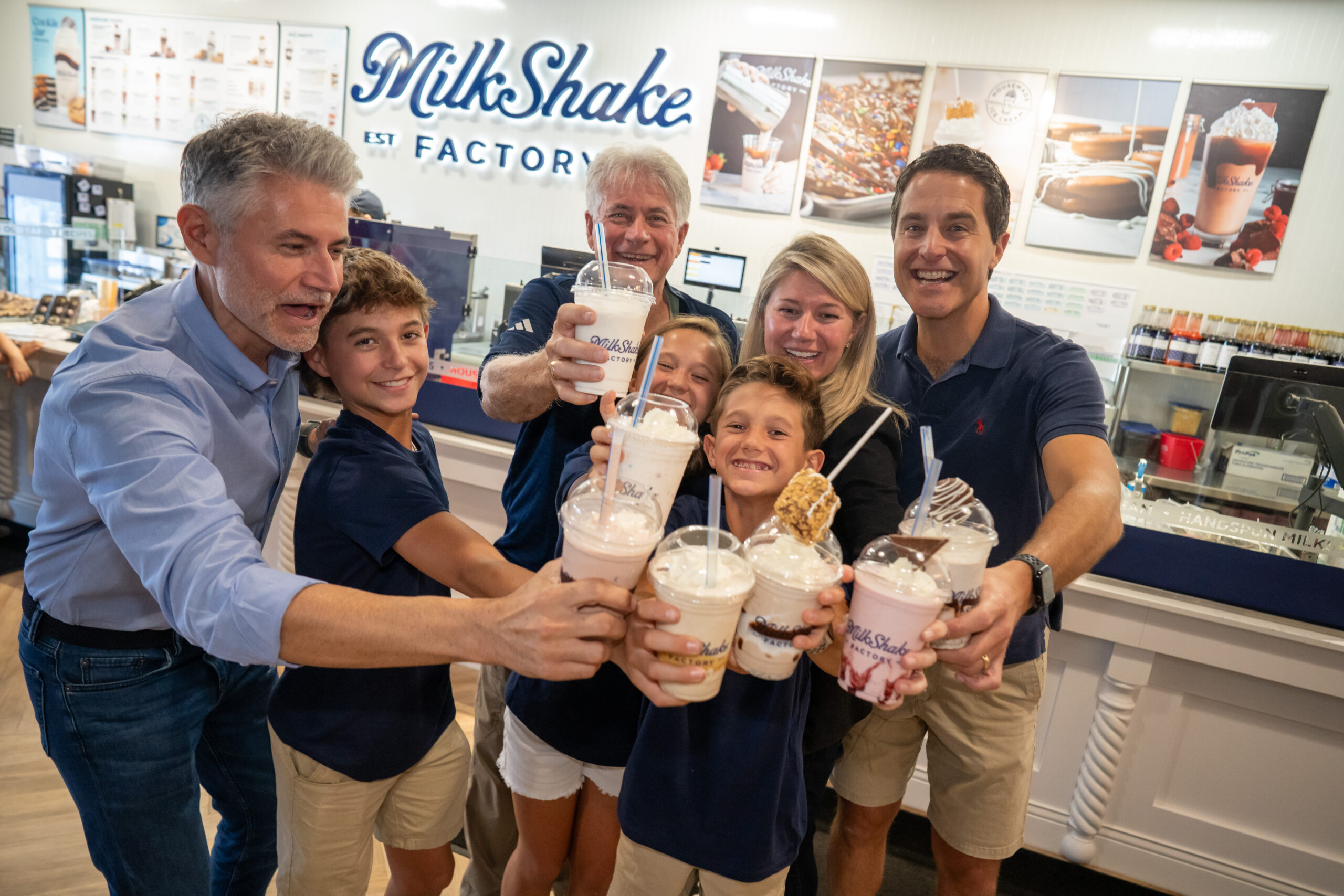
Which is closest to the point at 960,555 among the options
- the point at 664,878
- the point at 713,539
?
the point at 713,539

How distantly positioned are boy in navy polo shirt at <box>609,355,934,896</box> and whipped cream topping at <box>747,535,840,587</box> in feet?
0.90

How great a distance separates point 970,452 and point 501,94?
16.5 feet

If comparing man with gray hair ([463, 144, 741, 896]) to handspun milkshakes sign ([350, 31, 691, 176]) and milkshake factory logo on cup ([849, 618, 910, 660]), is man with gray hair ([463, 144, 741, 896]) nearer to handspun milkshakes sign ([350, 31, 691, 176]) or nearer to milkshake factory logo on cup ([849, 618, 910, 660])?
milkshake factory logo on cup ([849, 618, 910, 660])

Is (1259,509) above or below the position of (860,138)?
below

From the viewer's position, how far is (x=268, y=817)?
181 centimetres

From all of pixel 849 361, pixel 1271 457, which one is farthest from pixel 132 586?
pixel 1271 457

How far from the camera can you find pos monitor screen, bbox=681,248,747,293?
4832mm

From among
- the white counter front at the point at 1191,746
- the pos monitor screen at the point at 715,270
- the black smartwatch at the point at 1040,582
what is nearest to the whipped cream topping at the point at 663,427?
the black smartwatch at the point at 1040,582

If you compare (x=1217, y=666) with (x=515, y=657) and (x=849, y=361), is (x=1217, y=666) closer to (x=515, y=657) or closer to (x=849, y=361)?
(x=849, y=361)

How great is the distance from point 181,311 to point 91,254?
5.10m

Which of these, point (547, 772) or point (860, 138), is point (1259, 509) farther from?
point (860, 138)

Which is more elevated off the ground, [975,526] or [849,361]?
[849,361]

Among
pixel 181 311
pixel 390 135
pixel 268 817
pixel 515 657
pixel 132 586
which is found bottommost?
pixel 268 817

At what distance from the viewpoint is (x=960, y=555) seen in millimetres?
1197
